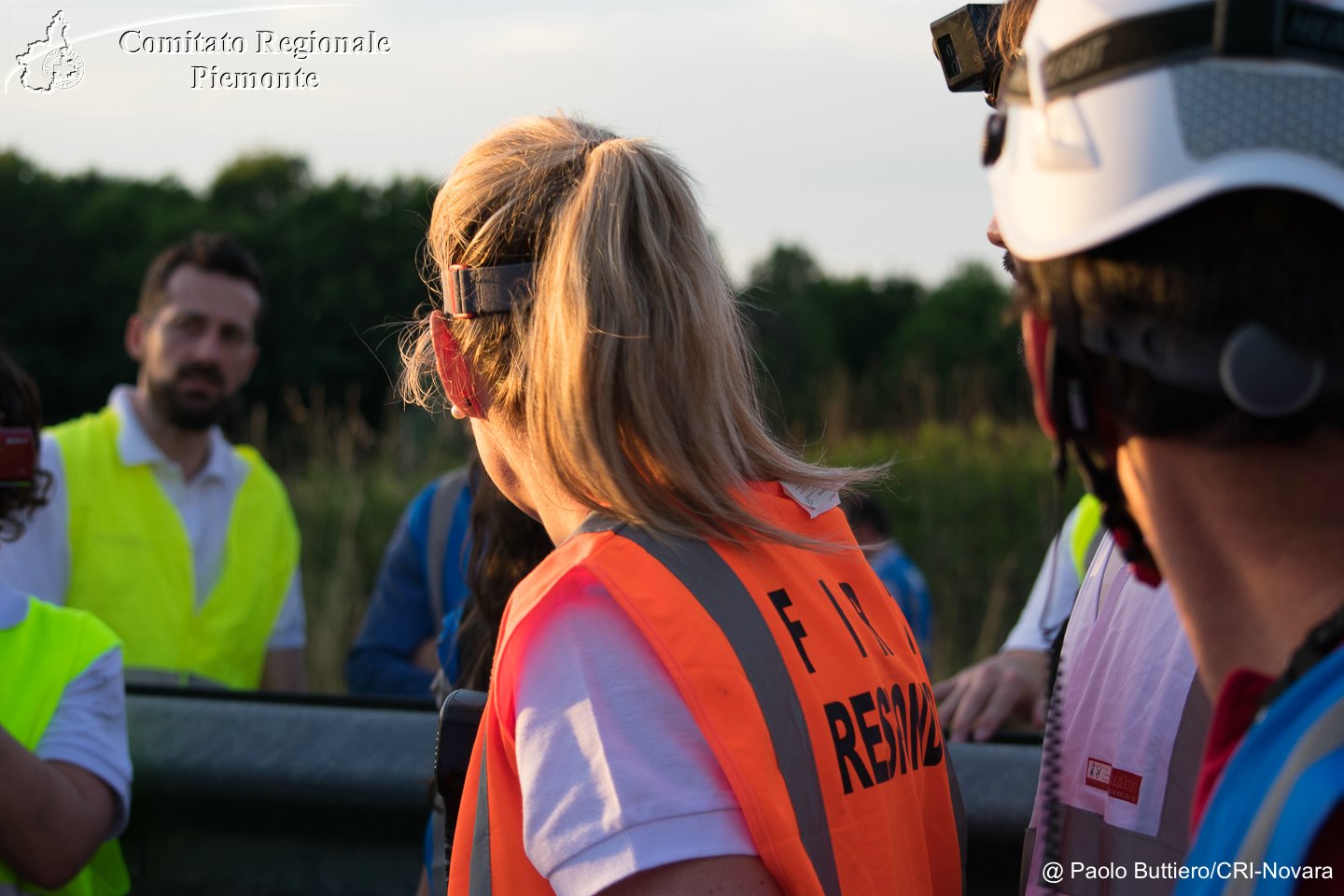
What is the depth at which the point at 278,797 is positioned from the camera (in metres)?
2.97

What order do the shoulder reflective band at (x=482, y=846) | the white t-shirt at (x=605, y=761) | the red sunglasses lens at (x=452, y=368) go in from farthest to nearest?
the red sunglasses lens at (x=452, y=368) → the shoulder reflective band at (x=482, y=846) → the white t-shirt at (x=605, y=761)

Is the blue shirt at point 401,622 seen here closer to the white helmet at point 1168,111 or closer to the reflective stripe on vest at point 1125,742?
the reflective stripe on vest at point 1125,742

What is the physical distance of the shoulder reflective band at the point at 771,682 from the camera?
1420 millimetres

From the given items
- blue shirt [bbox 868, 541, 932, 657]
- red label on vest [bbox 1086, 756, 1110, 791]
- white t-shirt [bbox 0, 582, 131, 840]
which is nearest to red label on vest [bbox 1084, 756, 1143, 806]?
red label on vest [bbox 1086, 756, 1110, 791]

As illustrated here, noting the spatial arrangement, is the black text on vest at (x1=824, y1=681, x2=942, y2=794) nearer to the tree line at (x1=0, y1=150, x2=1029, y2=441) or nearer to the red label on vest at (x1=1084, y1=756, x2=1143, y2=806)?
the red label on vest at (x1=1084, y1=756, x2=1143, y2=806)

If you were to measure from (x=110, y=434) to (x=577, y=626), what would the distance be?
13.0 ft

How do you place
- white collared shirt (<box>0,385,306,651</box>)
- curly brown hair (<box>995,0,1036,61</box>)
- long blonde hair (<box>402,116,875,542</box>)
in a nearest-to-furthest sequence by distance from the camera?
long blonde hair (<box>402,116,875,542</box>), curly brown hair (<box>995,0,1036,61</box>), white collared shirt (<box>0,385,306,651</box>)

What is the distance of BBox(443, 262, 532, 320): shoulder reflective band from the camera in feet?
5.80

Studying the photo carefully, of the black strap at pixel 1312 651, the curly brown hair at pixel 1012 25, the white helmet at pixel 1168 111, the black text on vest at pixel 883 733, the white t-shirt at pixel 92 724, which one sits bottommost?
the white t-shirt at pixel 92 724

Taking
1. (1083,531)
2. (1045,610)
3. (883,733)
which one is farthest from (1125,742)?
(1083,531)

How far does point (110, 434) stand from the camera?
190 inches

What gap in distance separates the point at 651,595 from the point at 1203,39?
0.79m

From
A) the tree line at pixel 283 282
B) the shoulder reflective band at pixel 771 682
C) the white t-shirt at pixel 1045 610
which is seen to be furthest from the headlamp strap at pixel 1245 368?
the tree line at pixel 283 282

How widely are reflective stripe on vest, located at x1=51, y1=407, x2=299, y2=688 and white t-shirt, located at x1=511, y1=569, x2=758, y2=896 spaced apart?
3444mm
